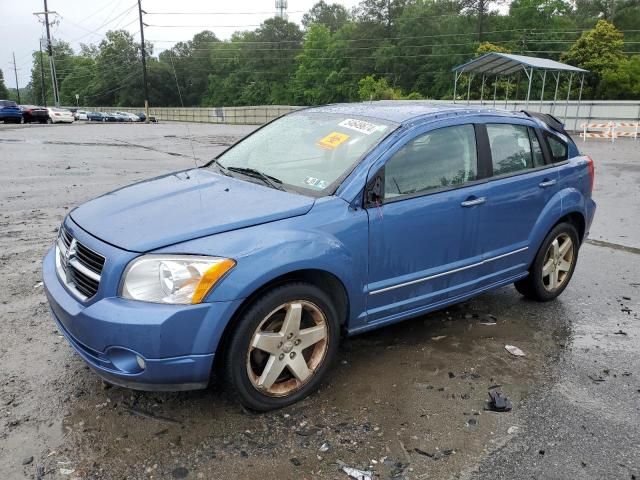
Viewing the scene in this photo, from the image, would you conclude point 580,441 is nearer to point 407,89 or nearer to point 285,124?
point 285,124

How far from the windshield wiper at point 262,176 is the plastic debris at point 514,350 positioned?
2.00 metres

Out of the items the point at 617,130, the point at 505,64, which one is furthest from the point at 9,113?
the point at 617,130

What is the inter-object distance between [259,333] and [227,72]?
107 meters

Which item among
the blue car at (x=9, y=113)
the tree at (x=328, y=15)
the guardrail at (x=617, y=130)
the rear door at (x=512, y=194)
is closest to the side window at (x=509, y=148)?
the rear door at (x=512, y=194)

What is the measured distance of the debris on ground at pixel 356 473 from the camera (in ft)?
8.39

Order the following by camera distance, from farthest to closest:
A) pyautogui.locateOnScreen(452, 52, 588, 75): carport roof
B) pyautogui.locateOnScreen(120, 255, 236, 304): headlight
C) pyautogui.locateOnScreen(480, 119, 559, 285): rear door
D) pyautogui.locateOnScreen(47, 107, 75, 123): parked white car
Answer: pyautogui.locateOnScreen(47, 107, 75, 123): parked white car → pyautogui.locateOnScreen(452, 52, 588, 75): carport roof → pyautogui.locateOnScreen(480, 119, 559, 285): rear door → pyautogui.locateOnScreen(120, 255, 236, 304): headlight

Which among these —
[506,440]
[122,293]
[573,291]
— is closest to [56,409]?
[122,293]

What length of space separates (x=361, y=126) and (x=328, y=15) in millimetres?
106977

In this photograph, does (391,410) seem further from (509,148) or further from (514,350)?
(509,148)

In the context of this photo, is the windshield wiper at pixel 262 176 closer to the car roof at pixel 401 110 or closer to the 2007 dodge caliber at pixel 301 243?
the 2007 dodge caliber at pixel 301 243

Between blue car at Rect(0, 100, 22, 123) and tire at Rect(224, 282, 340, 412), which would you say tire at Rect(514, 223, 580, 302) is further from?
blue car at Rect(0, 100, 22, 123)

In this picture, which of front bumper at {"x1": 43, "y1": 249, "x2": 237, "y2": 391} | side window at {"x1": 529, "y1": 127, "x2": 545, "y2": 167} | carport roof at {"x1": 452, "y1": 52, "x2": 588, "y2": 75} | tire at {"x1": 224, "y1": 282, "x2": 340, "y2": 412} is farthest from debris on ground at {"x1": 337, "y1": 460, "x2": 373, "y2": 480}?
carport roof at {"x1": 452, "y1": 52, "x2": 588, "y2": 75}

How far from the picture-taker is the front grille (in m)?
2.82

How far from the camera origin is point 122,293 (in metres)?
2.69
